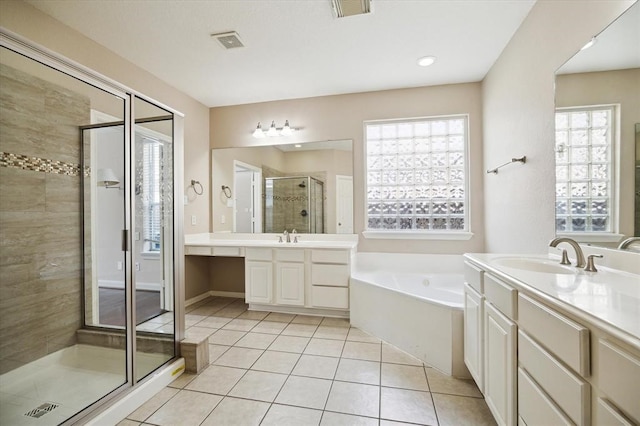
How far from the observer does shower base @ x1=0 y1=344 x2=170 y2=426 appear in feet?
5.05

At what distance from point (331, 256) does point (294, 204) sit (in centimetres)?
95

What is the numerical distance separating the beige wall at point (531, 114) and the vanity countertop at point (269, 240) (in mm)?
1508

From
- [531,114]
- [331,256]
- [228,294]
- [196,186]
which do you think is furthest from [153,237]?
[531,114]

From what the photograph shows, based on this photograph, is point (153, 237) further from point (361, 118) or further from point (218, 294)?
→ point (361, 118)

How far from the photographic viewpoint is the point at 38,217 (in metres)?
1.94

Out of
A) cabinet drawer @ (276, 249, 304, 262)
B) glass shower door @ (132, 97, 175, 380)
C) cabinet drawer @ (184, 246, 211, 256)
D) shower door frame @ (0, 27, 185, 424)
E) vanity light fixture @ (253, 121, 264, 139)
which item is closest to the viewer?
shower door frame @ (0, 27, 185, 424)

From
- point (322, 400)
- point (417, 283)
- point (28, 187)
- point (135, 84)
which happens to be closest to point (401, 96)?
point (417, 283)

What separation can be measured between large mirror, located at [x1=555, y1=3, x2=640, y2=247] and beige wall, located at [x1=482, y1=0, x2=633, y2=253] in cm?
10

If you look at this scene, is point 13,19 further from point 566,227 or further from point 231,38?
point 566,227

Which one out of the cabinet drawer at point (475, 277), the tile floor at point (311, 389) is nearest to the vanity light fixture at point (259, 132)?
the tile floor at point (311, 389)

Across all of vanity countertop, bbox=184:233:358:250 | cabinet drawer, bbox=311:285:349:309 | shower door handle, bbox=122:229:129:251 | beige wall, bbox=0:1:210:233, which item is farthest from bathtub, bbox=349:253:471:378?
beige wall, bbox=0:1:210:233

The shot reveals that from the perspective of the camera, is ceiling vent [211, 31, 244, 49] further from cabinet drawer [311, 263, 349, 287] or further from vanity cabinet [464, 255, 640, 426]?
vanity cabinet [464, 255, 640, 426]

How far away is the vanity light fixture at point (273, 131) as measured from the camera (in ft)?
11.7

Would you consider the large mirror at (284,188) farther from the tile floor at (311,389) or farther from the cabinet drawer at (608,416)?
the cabinet drawer at (608,416)
